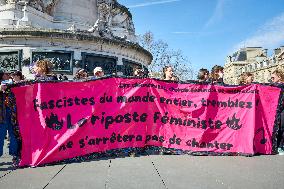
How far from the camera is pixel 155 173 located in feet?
16.4

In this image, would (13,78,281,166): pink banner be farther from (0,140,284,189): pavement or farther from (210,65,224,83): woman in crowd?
(210,65,224,83): woman in crowd

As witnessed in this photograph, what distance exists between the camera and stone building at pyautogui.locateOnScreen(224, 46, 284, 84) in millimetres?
79000

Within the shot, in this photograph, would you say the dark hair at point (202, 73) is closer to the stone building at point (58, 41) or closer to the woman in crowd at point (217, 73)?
the woman in crowd at point (217, 73)

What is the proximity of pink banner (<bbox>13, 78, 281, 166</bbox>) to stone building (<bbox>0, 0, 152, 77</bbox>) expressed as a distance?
8302 millimetres

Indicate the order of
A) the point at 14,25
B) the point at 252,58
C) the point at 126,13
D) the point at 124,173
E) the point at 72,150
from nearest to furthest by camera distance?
the point at 124,173 → the point at 72,150 → the point at 14,25 → the point at 126,13 → the point at 252,58

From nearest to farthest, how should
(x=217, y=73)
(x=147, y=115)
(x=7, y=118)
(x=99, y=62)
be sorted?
1. (x=7, y=118)
2. (x=147, y=115)
3. (x=217, y=73)
4. (x=99, y=62)

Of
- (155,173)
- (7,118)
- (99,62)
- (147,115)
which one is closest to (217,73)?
(147,115)

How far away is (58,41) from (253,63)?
80.6 metres

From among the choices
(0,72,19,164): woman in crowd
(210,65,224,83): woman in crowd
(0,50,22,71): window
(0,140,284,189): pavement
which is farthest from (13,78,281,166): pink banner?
(0,50,22,71): window

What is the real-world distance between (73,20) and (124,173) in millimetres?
14335

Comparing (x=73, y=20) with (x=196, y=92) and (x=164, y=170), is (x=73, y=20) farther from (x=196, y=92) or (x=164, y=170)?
(x=164, y=170)

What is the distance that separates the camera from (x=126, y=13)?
890 inches

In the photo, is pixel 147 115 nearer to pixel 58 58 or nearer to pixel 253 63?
pixel 58 58

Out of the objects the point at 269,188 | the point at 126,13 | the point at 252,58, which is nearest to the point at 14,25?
the point at 126,13
